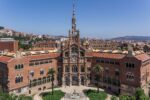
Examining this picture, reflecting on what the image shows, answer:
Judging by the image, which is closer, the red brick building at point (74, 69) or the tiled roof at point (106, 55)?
the red brick building at point (74, 69)

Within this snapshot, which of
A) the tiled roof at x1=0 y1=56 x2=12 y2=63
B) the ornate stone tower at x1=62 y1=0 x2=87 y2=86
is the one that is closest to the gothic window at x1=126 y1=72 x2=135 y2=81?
the ornate stone tower at x1=62 y1=0 x2=87 y2=86

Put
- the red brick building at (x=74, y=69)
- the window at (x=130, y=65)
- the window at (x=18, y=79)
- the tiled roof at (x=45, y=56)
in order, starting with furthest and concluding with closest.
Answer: the tiled roof at (x=45, y=56) → the window at (x=130, y=65) → the red brick building at (x=74, y=69) → the window at (x=18, y=79)

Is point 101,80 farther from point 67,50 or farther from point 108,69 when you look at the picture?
point 67,50

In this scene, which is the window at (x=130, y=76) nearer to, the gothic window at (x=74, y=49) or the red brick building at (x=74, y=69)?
the red brick building at (x=74, y=69)

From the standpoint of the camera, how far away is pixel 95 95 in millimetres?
63875

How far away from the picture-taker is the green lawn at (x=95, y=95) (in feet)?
205

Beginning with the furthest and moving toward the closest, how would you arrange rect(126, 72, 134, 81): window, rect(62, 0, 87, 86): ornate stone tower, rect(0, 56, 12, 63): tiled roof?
rect(62, 0, 87, 86): ornate stone tower → rect(126, 72, 134, 81): window → rect(0, 56, 12, 63): tiled roof

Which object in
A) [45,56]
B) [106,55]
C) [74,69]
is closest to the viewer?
[45,56]

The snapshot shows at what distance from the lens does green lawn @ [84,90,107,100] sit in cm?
6244

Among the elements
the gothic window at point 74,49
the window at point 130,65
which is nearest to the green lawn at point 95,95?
the window at point 130,65

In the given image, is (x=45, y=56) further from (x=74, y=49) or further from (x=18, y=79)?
(x=18, y=79)

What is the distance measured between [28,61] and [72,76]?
2011 centimetres

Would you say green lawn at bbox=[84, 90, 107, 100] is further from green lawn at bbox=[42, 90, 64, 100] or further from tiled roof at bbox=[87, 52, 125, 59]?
tiled roof at bbox=[87, 52, 125, 59]

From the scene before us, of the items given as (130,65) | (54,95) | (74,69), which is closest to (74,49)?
(74,69)
